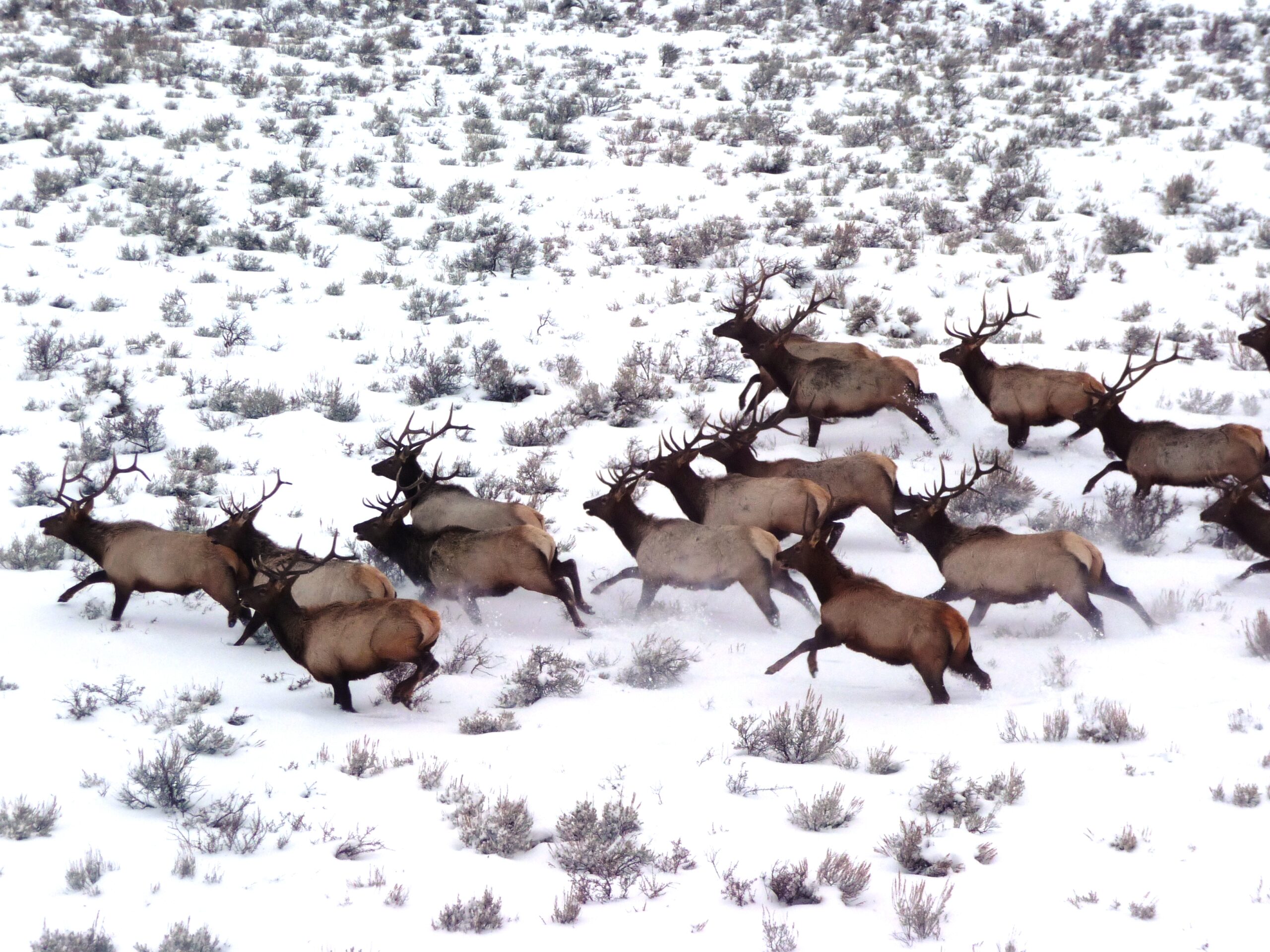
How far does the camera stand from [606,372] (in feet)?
42.5

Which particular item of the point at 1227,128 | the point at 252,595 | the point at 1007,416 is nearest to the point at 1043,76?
the point at 1227,128

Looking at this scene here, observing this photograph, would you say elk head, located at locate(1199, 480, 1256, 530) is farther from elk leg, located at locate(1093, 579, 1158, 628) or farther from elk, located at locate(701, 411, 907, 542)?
elk, located at locate(701, 411, 907, 542)

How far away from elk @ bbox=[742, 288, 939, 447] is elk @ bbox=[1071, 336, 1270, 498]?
1.57 m

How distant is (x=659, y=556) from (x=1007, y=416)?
4039mm

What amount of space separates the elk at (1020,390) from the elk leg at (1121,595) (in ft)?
8.54

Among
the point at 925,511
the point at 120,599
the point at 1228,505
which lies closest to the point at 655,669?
the point at 925,511

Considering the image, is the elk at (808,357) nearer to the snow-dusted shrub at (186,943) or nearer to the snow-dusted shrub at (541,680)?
the snow-dusted shrub at (541,680)

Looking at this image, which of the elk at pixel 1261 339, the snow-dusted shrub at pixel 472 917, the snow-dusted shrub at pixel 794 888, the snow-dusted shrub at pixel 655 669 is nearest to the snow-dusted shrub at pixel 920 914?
the snow-dusted shrub at pixel 794 888

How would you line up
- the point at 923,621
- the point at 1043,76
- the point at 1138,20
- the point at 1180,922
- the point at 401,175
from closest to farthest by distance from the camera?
the point at 1180,922 < the point at 923,621 < the point at 401,175 < the point at 1043,76 < the point at 1138,20

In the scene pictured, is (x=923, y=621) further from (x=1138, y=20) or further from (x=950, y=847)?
(x=1138, y=20)

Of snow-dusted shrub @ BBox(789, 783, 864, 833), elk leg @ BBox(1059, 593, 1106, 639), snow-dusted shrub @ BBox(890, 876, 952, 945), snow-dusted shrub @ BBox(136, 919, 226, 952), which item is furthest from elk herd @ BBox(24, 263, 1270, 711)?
snow-dusted shrub @ BBox(136, 919, 226, 952)

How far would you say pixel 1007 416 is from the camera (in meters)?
10.4

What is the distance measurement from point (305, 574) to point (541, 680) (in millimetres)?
1840

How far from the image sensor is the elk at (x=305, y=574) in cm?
775
